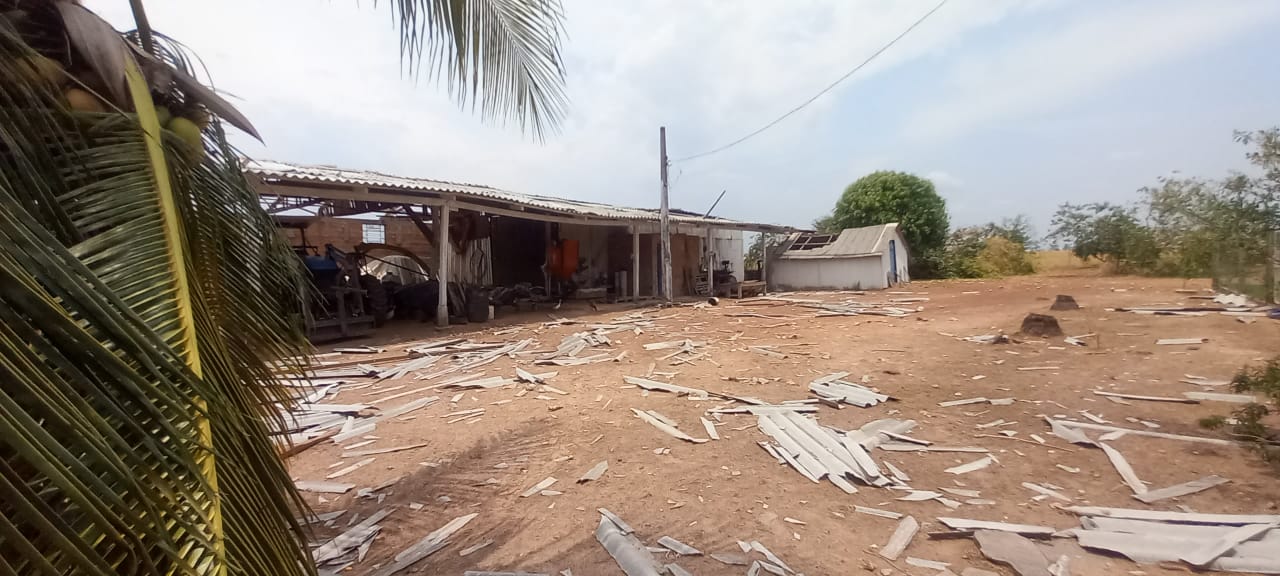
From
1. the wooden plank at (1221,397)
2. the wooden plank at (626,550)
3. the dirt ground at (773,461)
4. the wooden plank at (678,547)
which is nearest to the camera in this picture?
the wooden plank at (626,550)

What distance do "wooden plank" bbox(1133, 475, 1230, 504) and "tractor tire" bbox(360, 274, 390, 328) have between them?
1233 cm

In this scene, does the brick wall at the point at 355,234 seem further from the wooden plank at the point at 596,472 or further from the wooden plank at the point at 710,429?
the wooden plank at the point at 596,472

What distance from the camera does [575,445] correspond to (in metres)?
5.28

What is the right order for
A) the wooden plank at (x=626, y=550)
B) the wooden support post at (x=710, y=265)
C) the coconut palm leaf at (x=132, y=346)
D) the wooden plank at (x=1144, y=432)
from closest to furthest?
the coconut palm leaf at (x=132, y=346) < the wooden plank at (x=626, y=550) < the wooden plank at (x=1144, y=432) < the wooden support post at (x=710, y=265)

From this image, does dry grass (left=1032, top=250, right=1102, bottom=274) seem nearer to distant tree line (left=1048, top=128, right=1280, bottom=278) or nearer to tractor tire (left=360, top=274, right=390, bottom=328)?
distant tree line (left=1048, top=128, right=1280, bottom=278)

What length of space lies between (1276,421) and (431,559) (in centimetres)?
787

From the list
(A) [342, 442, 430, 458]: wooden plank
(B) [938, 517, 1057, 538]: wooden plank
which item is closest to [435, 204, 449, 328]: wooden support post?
(A) [342, 442, 430, 458]: wooden plank

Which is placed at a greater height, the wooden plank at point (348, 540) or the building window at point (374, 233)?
the building window at point (374, 233)

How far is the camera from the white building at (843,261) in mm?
24297

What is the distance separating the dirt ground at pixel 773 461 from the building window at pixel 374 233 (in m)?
9.91

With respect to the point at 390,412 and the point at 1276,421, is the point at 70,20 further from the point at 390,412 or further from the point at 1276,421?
the point at 1276,421

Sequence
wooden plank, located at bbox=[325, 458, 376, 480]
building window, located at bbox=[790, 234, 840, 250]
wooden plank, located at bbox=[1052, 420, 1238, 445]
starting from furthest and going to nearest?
building window, located at bbox=[790, 234, 840, 250] < wooden plank, located at bbox=[1052, 420, 1238, 445] < wooden plank, located at bbox=[325, 458, 376, 480]

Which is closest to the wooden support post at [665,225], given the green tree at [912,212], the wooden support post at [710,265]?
the wooden support post at [710,265]

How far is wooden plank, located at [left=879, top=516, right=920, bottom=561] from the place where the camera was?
3487 mm
